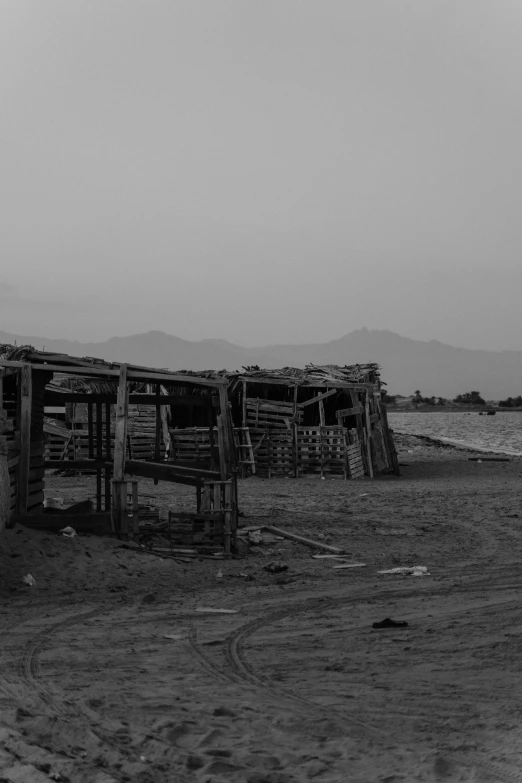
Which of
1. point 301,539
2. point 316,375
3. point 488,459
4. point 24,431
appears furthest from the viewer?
point 488,459

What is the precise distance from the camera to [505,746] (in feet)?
16.8

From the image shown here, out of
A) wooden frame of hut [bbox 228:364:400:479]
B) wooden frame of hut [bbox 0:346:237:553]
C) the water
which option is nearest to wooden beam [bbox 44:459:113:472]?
wooden frame of hut [bbox 0:346:237:553]

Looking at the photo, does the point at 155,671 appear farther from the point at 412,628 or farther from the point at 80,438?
the point at 80,438

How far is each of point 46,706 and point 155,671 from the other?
3.78 ft

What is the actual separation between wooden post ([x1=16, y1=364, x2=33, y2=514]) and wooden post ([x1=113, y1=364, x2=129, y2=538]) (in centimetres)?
118

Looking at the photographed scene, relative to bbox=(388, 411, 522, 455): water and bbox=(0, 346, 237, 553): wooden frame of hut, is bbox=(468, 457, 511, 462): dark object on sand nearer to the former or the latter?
bbox=(388, 411, 522, 455): water

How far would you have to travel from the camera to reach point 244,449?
25.2 metres

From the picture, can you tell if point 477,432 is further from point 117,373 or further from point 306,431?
point 117,373

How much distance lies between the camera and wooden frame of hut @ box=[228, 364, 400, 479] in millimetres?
25062

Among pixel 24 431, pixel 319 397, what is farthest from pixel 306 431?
pixel 24 431

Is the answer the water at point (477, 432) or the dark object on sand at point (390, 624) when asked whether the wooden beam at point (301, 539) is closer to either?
the dark object on sand at point (390, 624)

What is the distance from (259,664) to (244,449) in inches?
725

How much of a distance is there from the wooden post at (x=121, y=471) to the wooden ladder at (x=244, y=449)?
13118 millimetres

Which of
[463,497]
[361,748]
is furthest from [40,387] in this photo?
[463,497]
